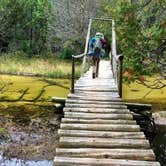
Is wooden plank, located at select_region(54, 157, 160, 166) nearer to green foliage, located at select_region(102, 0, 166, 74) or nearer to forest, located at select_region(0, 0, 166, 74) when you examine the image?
green foliage, located at select_region(102, 0, 166, 74)

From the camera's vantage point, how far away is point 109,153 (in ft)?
21.3

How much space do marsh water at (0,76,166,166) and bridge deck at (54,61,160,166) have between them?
1.28 metres

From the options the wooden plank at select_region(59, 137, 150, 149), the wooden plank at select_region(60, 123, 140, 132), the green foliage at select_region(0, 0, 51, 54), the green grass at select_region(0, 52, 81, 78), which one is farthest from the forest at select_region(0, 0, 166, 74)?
the wooden plank at select_region(59, 137, 150, 149)

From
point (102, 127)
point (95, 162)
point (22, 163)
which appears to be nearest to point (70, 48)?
point (22, 163)

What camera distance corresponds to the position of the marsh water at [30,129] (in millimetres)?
9242

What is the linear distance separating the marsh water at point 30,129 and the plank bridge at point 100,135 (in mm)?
1284

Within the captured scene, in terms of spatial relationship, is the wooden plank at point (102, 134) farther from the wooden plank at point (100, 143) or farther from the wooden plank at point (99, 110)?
the wooden plank at point (99, 110)

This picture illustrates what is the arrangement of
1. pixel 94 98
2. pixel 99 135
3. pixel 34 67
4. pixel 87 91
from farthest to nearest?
pixel 34 67
pixel 87 91
pixel 94 98
pixel 99 135

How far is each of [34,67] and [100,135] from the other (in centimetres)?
1712

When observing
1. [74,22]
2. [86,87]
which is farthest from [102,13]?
[86,87]

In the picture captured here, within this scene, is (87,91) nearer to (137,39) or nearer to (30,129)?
(30,129)

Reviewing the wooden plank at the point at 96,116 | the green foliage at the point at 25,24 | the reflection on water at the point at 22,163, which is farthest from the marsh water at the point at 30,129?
the green foliage at the point at 25,24

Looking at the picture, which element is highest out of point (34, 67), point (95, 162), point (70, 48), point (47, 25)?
point (47, 25)

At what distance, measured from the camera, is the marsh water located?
924 cm
